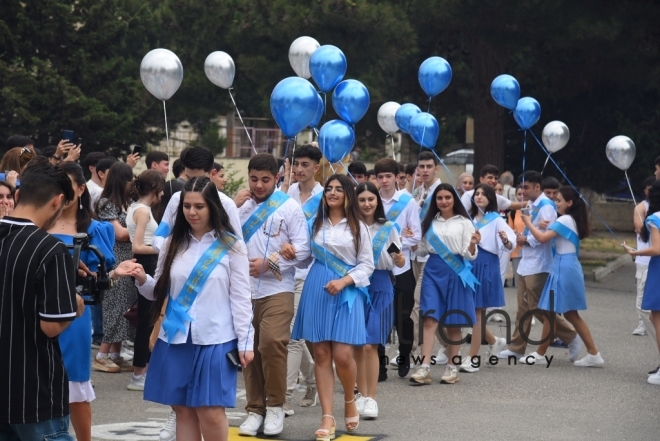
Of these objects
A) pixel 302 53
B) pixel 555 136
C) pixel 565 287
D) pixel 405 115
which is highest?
pixel 302 53

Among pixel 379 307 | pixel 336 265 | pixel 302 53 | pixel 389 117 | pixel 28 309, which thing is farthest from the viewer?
pixel 389 117

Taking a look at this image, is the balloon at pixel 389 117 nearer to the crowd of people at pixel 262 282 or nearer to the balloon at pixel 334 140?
the crowd of people at pixel 262 282

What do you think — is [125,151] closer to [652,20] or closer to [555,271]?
[652,20]

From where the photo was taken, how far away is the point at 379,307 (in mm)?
8609

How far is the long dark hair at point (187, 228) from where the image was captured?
586cm

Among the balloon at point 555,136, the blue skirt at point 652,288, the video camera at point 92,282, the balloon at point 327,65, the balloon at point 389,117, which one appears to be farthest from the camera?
the balloon at point 389,117

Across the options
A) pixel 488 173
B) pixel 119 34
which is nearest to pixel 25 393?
pixel 488 173

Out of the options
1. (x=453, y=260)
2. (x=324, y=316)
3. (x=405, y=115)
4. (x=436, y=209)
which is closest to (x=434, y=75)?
(x=405, y=115)

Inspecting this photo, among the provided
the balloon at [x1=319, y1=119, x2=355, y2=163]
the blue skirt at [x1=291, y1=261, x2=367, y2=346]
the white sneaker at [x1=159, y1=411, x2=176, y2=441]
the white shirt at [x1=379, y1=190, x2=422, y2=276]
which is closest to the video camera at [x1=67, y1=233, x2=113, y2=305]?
the white sneaker at [x1=159, y1=411, x2=176, y2=441]

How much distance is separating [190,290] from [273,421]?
1907 millimetres

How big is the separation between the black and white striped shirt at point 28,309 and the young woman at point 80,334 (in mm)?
1209

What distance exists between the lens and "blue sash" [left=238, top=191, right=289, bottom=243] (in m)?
7.41

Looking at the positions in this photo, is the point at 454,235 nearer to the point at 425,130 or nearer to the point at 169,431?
the point at 425,130

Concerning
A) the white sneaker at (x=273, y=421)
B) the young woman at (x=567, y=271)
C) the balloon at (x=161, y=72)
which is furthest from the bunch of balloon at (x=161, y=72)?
the young woman at (x=567, y=271)
